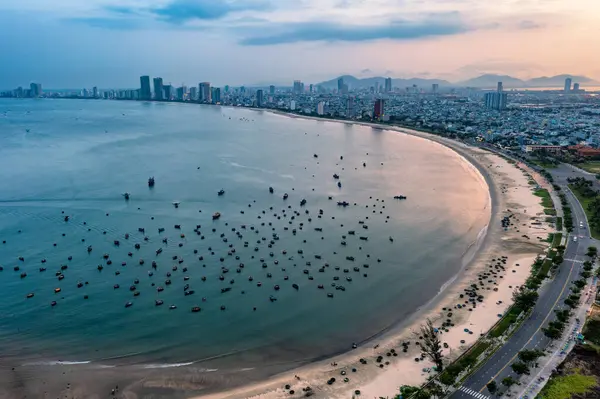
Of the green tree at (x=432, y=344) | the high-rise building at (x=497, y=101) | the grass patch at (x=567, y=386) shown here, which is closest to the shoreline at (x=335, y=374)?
the green tree at (x=432, y=344)

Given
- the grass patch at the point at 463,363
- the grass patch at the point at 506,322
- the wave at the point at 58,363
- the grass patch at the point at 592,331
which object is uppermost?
the grass patch at the point at 592,331

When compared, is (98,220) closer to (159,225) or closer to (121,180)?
(159,225)

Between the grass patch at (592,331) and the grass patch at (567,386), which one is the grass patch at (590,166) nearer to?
the grass patch at (592,331)

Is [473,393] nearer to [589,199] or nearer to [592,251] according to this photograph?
[592,251]

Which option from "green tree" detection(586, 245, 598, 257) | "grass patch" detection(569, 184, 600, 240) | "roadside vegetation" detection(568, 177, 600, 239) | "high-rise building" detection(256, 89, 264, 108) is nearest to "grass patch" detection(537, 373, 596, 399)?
"green tree" detection(586, 245, 598, 257)

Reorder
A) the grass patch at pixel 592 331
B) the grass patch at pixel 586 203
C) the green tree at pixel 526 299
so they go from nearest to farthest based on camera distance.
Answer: the grass patch at pixel 592 331 < the green tree at pixel 526 299 < the grass patch at pixel 586 203

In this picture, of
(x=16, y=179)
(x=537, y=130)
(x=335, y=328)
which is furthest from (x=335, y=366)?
(x=537, y=130)

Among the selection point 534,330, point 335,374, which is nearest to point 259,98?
point 534,330

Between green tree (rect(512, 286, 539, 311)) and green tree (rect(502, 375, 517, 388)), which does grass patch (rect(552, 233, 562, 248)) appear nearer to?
green tree (rect(512, 286, 539, 311))
